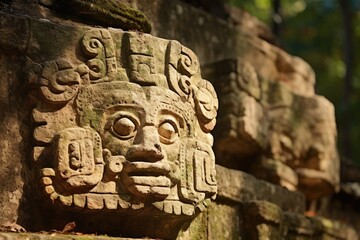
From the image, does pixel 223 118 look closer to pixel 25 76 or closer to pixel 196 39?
pixel 196 39

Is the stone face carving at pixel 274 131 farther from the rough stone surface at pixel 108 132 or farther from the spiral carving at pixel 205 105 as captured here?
the rough stone surface at pixel 108 132

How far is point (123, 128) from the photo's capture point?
511cm

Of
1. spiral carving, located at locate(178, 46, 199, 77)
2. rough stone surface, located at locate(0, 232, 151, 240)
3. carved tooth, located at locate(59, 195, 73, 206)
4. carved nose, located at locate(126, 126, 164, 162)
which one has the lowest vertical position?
rough stone surface, located at locate(0, 232, 151, 240)

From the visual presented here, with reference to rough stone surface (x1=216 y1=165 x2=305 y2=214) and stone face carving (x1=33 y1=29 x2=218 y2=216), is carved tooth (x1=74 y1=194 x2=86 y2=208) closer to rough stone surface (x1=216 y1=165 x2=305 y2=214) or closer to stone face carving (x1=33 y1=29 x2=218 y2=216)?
stone face carving (x1=33 y1=29 x2=218 y2=216)

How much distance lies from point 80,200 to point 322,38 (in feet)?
37.7

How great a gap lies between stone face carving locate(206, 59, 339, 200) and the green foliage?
675cm

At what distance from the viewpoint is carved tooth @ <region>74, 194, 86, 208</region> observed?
4.89 metres

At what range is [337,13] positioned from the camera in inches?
619

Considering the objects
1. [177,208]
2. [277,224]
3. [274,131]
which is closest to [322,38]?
[274,131]

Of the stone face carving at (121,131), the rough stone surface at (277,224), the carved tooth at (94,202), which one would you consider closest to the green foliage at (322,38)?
the rough stone surface at (277,224)

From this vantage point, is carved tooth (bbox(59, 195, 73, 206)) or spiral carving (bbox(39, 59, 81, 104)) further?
spiral carving (bbox(39, 59, 81, 104))

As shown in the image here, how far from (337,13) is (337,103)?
1804 mm

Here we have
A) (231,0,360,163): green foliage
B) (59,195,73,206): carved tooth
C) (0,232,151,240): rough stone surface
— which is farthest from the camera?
(231,0,360,163): green foliage

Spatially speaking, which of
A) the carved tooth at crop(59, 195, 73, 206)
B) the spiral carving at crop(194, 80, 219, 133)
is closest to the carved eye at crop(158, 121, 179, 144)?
the spiral carving at crop(194, 80, 219, 133)
